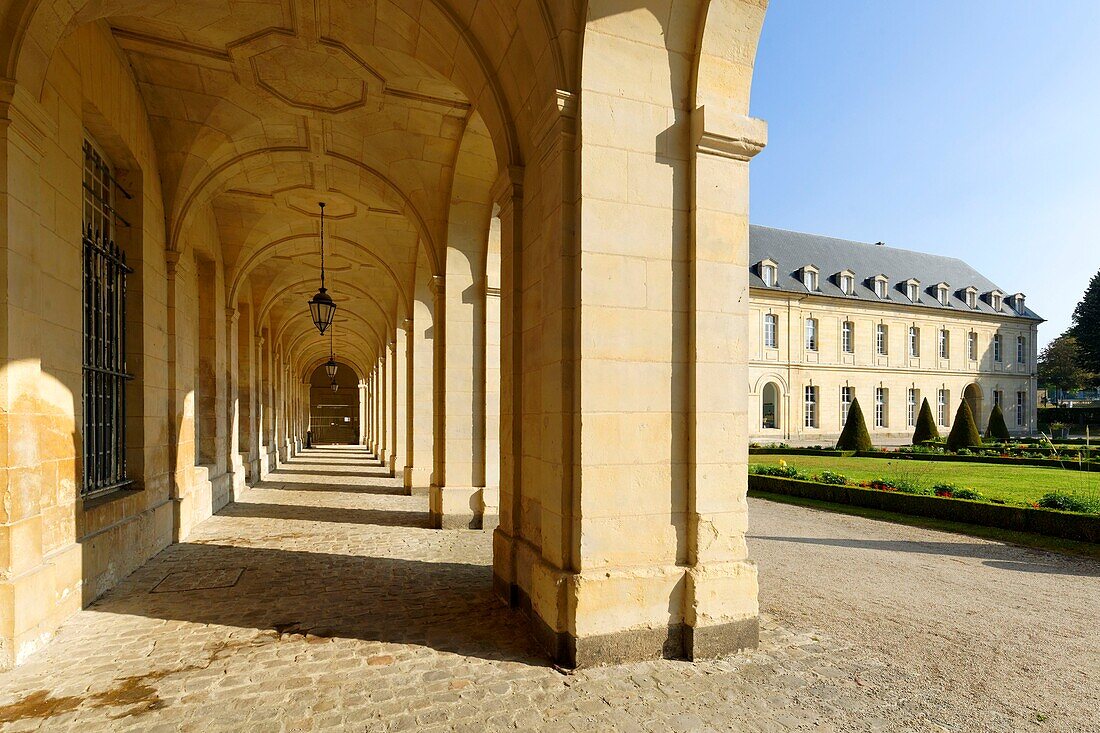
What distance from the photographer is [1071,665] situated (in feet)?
13.3

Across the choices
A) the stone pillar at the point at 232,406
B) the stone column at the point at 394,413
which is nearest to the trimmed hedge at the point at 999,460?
the stone column at the point at 394,413

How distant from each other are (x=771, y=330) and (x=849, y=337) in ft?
22.0

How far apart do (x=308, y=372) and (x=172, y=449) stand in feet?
103

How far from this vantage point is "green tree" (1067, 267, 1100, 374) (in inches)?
1918

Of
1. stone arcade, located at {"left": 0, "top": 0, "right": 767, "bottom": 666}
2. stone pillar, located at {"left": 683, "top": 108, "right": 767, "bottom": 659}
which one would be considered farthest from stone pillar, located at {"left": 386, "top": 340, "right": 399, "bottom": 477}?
stone pillar, located at {"left": 683, "top": 108, "right": 767, "bottom": 659}

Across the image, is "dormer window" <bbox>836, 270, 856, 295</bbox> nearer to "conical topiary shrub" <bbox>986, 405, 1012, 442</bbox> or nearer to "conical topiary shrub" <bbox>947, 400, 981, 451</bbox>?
"conical topiary shrub" <bbox>986, 405, 1012, 442</bbox>

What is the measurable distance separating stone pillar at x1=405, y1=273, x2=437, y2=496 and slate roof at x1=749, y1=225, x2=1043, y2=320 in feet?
88.8

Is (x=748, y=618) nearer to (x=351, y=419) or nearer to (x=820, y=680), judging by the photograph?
(x=820, y=680)

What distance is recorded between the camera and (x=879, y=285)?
127ft

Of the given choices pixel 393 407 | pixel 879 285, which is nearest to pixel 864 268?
pixel 879 285

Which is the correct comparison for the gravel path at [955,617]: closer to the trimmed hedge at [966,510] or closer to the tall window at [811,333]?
the trimmed hedge at [966,510]

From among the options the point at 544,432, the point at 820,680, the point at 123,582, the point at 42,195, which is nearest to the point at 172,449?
the point at 123,582

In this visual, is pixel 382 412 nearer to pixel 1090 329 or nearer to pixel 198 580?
pixel 198 580

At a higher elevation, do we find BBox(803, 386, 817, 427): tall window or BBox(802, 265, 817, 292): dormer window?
BBox(802, 265, 817, 292): dormer window
